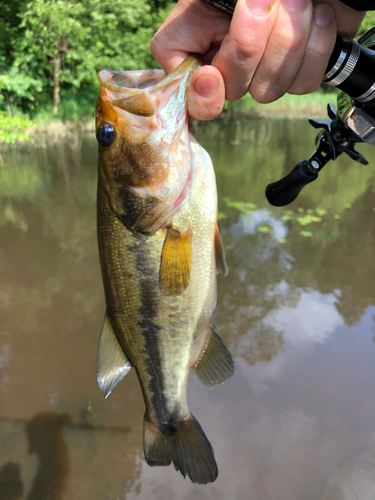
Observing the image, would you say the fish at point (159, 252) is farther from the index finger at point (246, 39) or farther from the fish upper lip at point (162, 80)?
the index finger at point (246, 39)

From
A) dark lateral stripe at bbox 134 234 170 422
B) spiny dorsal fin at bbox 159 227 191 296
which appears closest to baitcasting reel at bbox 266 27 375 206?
spiny dorsal fin at bbox 159 227 191 296

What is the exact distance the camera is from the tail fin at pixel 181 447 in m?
1.53

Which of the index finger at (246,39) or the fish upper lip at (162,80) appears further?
the fish upper lip at (162,80)

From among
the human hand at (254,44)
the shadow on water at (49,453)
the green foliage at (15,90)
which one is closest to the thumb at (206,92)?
the human hand at (254,44)

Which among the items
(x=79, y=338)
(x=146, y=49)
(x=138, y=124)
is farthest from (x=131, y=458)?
(x=146, y=49)

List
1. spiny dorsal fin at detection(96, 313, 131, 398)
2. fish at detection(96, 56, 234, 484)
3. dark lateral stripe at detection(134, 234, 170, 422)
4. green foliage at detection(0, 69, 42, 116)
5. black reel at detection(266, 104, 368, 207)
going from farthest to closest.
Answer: green foliage at detection(0, 69, 42, 116) → black reel at detection(266, 104, 368, 207) → spiny dorsal fin at detection(96, 313, 131, 398) → dark lateral stripe at detection(134, 234, 170, 422) → fish at detection(96, 56, 234, 484)

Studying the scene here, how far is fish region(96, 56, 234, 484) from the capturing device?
1.26m

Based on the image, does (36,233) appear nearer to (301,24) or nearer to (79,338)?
(79,338)

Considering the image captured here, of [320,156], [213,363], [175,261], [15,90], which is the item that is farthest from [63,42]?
[213,363]

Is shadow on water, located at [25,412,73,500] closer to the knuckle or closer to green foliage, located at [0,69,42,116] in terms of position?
the knuckle

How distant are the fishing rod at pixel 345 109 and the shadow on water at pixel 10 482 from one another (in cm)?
250

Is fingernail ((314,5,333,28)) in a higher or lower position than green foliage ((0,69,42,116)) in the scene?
higher

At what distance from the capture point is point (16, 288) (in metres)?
4.12

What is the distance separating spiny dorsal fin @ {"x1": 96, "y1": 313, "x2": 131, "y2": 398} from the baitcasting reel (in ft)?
3.63
